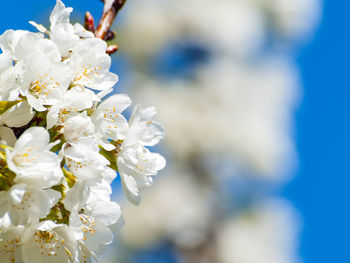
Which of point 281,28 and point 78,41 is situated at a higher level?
point 281,28

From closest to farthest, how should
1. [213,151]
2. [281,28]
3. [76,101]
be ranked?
[76,101] < [213,151] < [281,28]

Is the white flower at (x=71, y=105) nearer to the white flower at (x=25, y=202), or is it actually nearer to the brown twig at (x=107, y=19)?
the white flower at (x=25, y=202)

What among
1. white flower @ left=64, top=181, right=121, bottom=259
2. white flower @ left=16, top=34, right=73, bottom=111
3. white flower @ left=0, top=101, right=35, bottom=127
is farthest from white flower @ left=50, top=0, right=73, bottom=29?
white flower @ left=64, top=181, right=121, bottom=259

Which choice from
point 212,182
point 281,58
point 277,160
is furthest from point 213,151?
point 281,58

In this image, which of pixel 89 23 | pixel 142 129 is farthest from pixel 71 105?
pixel 89 23

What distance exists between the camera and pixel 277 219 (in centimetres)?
883

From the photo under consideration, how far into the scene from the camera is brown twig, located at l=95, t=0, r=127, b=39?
1232 millimetres

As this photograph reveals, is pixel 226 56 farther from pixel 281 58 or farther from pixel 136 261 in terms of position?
pixel 136 261

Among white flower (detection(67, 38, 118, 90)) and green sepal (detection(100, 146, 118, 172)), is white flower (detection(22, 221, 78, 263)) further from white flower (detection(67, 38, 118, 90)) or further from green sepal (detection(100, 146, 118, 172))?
white flower (detection(67, 38, 118, 90))

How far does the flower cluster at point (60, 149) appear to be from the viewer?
865 millimetres

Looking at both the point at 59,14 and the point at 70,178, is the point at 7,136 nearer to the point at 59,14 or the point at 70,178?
the point at 70,178

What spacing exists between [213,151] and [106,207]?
7429mm

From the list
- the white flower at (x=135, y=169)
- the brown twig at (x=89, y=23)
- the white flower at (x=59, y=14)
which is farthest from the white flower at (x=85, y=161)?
the brown twig at (x=89, y=23)

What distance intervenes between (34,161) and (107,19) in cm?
51
